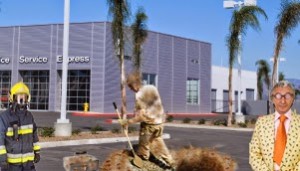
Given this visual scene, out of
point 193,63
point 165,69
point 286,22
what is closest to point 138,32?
point 286,22

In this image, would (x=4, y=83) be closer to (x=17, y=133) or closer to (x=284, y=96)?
(x=17, y=133)

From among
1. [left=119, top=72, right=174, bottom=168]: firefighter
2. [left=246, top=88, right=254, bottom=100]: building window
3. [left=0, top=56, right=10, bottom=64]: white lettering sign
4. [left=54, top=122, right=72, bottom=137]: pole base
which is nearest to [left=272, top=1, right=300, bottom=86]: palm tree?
[left=54, top=122, right=72, bottom=137]: pole base

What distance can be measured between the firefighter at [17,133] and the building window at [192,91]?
49539 mm

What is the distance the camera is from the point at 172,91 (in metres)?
51.4

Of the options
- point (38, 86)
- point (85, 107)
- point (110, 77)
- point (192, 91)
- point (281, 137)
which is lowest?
point (85, 107)

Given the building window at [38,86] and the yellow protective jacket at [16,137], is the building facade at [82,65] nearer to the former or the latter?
the building window at [38,86]

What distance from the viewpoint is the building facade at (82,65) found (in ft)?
141

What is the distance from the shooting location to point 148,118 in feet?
27.7

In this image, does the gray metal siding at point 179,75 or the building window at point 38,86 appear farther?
the gray metal siding at point 179,75

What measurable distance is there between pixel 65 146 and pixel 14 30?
109 feet

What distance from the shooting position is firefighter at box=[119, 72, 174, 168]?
8242 millimetres

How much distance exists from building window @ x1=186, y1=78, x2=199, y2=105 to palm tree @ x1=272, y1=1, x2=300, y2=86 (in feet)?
97.1

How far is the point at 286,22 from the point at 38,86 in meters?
28.0

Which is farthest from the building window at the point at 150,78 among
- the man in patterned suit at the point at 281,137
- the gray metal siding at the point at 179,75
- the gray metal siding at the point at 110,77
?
the man in patterned suit at the point at 281,137
